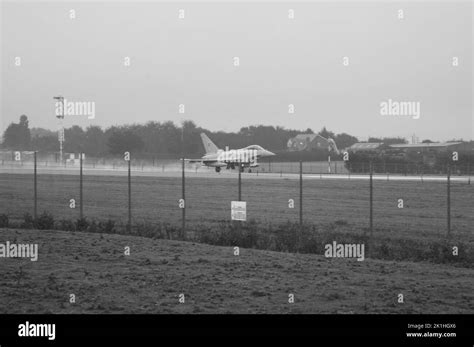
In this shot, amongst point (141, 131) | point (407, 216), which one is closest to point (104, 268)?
point (407, 216)

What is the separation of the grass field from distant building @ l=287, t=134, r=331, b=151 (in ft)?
175

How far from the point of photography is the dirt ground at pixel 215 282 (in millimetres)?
9070

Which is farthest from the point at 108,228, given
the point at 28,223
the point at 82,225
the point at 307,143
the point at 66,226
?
the point at 307,143

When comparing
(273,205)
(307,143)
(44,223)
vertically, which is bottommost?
(273,205)

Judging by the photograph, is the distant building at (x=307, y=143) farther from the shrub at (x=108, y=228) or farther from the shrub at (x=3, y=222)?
the shrub at (x=108, y=228)

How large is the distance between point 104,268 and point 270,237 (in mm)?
5337

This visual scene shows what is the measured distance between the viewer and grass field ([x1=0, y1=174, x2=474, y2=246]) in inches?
816

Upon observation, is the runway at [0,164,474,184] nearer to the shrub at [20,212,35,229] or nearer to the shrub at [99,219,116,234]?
the shrub at [20,212,35,229]

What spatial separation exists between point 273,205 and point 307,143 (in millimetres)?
69431

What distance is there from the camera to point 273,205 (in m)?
26.8

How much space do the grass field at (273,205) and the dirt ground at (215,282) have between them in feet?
18.1

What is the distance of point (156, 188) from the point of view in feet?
123

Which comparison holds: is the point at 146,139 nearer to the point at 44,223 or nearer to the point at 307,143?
the point at 307,143
